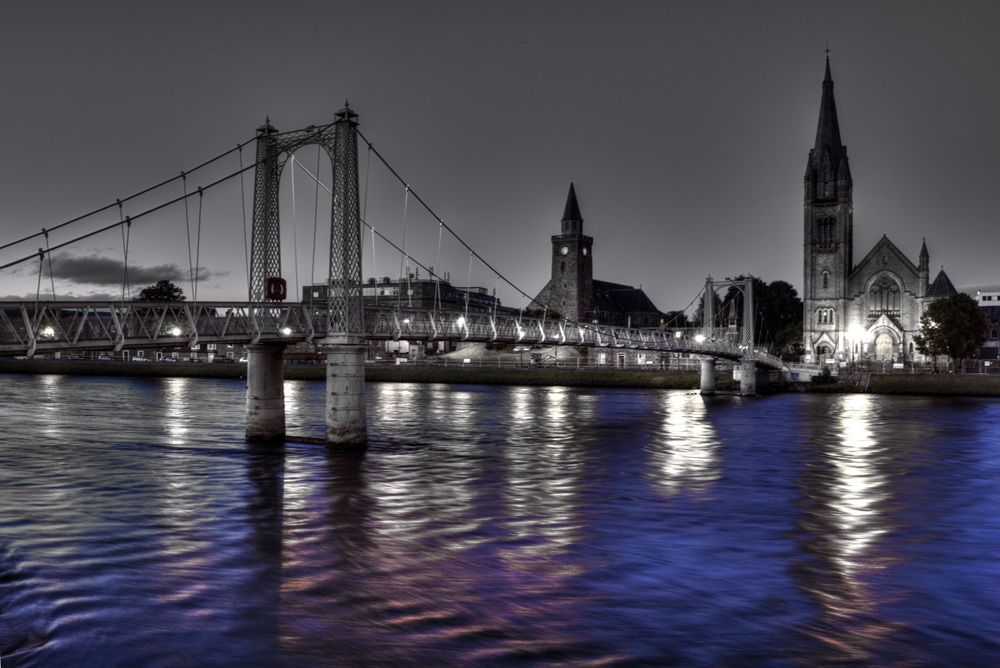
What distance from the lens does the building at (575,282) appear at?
482ft

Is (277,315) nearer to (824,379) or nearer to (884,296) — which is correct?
(824,379)

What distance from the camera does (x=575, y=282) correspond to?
147 metres

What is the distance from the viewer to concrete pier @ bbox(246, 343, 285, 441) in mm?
33656

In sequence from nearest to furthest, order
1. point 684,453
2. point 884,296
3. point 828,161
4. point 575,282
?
1. point 684,453
2. point 884,296
3. point 828,161
4. point 575,282

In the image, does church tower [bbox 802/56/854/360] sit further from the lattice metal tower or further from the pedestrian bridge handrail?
the lattice metal tower

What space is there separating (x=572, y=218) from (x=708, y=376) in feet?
252

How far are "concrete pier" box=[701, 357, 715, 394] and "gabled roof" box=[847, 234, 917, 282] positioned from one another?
50666mm

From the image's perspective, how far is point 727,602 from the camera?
14961 mm

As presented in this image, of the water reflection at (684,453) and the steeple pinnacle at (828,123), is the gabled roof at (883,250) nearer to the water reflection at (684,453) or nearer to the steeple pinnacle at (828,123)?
the steeple pinnacle at (828,123)

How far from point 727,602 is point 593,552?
4.35m

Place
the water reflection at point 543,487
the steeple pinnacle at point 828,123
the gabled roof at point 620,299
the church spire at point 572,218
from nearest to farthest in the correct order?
the water reflection at point 543,487 → the steeple pinnacle at point 828,123 → the church spire at point 572,218 → the gabled roof at point 620,299

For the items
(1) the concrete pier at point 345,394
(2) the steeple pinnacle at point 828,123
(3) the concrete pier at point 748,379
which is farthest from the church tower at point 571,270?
(1) the concrete pier at point 345,394

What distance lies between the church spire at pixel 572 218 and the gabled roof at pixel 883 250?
50.7 m

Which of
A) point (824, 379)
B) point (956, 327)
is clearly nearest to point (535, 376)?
Answer: point (824, 379)
